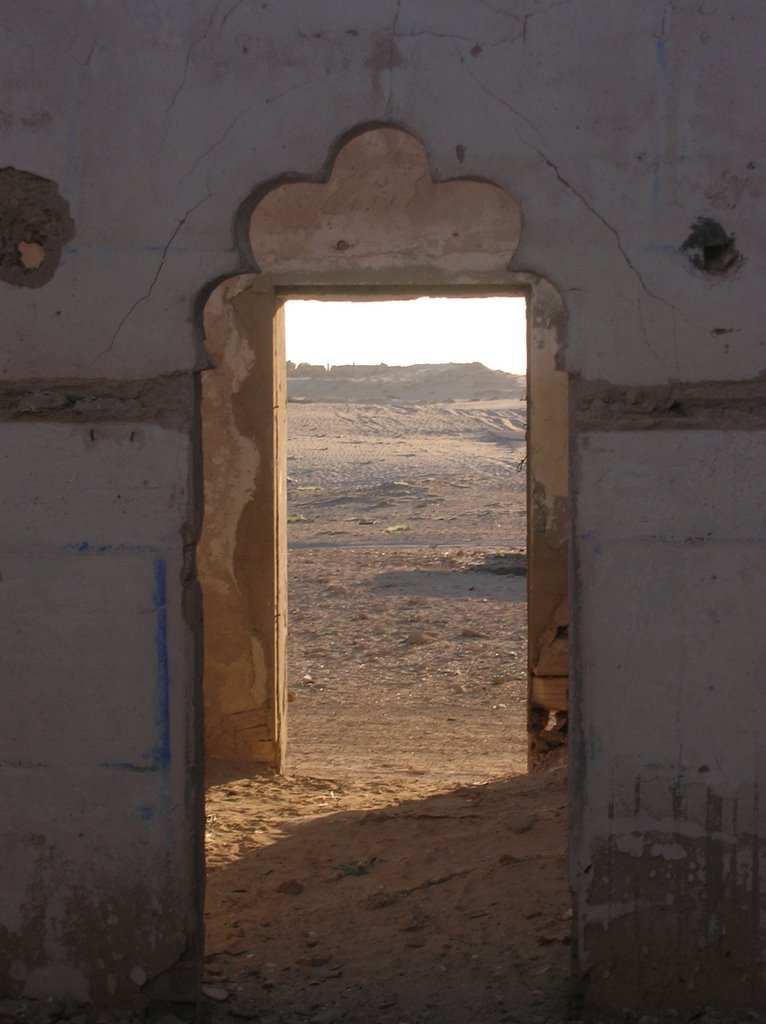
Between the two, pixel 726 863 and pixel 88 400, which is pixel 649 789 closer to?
pixel 726 863

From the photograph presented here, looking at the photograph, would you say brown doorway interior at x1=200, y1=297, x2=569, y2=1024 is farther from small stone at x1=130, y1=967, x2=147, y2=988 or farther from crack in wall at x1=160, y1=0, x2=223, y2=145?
crack in wall at x1=160, y1=0, x2=223, y2=145

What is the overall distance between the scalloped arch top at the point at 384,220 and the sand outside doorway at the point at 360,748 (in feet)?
0.04

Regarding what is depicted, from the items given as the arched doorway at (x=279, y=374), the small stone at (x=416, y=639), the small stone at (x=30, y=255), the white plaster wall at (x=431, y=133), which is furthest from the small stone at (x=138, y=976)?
the small stone at (x=416, y=639)

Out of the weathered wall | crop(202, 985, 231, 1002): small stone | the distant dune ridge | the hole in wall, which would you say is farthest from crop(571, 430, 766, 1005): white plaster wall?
the distant dune ridge

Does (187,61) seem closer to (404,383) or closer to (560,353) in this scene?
(560,353)

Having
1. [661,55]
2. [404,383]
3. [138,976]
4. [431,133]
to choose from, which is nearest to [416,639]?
[138,976]

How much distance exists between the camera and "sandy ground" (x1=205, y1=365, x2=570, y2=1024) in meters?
4.11

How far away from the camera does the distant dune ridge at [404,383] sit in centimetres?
4666

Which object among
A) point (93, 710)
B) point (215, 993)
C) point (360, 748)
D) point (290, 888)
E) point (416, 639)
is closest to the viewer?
point (93, 710)

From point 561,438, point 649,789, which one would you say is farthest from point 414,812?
point 649,789

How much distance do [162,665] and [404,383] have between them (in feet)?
159

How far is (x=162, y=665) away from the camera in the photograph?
3.70 m

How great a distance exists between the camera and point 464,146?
11.7 feet

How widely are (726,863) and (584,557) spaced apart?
3.18 feet
